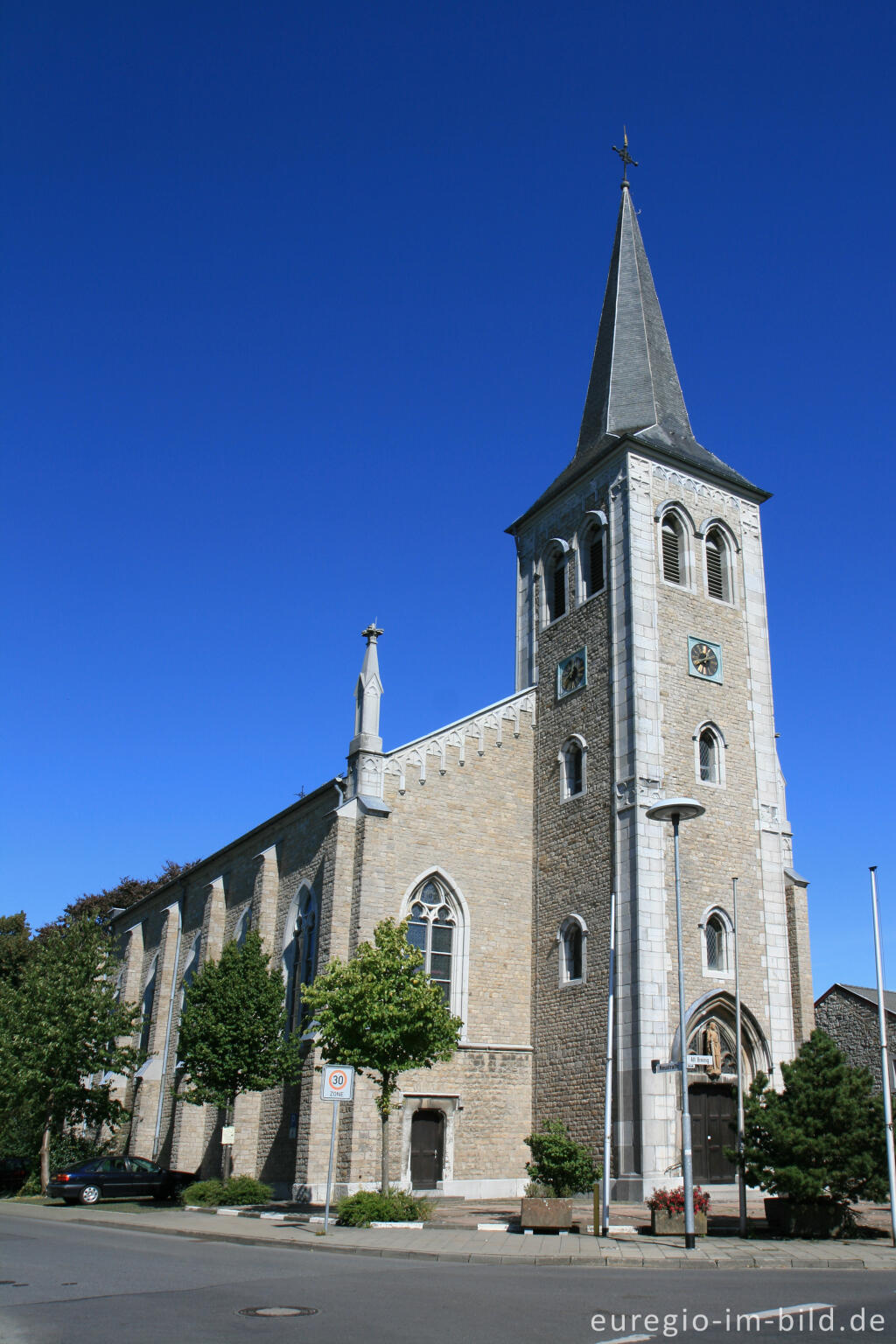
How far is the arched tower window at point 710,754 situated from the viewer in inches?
1097

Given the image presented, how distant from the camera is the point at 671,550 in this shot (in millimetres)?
30047

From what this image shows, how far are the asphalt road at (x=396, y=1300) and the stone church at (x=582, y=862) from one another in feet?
34.2

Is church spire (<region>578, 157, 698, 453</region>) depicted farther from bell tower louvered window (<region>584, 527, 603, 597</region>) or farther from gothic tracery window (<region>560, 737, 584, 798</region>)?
gothic tracery window (<region>560, 737, 584, 798</region>)

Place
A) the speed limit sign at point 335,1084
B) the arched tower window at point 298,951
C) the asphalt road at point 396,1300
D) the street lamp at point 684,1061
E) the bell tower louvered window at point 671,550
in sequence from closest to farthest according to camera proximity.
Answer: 1. the asphalt road at point 396,1300
2. the street lamp at point 684,1061
3. the speed limit sign at point 335,1084
4. the arched tower window at point 298,951
5. the bell tower louvered window at point 671,550

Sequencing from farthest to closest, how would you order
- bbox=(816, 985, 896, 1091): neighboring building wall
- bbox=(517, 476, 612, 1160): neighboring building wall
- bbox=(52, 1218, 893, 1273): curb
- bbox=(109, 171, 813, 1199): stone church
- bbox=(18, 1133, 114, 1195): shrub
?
1. bbox=(816, 985, 896, 1091): neighboring building wall
2. bbox=(18, 1133, 114, 1195): shrub
3. bbox=(517, 476, 612, 1160): neighboring building wall
4. bbox=(109, 171, 813, 1199): stone church
5. bbox=(52, 1218, 893, 1273): curb

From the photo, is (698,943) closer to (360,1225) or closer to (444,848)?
(444,848)

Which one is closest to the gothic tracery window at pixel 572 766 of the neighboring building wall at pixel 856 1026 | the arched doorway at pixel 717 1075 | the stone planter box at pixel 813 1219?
the arched doorway at pixel 717 1075

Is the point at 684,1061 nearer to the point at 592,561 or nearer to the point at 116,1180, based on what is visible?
the point at 592,561

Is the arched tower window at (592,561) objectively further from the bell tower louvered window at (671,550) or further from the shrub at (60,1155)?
the shrub at (60,1155)

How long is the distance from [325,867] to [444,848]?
3.13m

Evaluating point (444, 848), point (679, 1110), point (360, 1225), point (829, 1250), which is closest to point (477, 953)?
point (444, 848)

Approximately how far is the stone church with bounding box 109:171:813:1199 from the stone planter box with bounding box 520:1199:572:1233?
5.76m

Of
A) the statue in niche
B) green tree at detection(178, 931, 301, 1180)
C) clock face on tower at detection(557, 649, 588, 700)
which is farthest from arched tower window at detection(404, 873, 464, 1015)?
clock face on tower at detection(557, 649, 588, 700)

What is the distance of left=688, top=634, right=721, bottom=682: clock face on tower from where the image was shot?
28.6 meters
